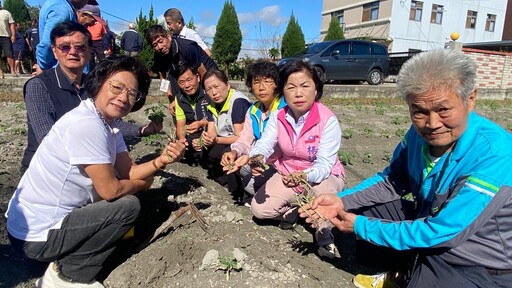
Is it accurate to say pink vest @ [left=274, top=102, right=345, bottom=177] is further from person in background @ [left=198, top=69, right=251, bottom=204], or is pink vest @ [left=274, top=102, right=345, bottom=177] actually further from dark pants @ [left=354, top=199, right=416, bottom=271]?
person in background @ [left=198, top=69, right=251, bottom=204]

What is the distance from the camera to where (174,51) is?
13.9 feet

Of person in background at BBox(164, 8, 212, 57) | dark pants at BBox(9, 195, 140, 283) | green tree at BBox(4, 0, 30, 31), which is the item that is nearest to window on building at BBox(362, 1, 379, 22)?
green tree at BBox(4, 0, 30, 31)

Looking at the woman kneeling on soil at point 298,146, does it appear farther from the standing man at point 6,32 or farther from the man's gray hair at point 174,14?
the standing man at point 6,32

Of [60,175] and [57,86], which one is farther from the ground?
[57,86]

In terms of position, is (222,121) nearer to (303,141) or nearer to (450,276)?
(303,141)

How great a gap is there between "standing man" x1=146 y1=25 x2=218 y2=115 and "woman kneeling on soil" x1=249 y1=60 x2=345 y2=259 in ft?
5.30

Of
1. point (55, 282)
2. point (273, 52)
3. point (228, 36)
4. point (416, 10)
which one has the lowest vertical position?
point (55, 282)

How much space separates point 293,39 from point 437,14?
14.9 metres

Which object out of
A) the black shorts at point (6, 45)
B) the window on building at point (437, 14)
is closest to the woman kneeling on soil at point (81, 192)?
the black shorts at point (6, 45)

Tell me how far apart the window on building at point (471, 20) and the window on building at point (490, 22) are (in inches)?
60.1

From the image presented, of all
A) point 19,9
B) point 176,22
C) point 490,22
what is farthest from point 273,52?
point 490,22

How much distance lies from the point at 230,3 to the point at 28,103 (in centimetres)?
1496

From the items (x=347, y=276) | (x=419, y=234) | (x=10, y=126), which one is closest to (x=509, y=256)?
(x=419, y=234)

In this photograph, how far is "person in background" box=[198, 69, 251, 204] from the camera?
357 cm
